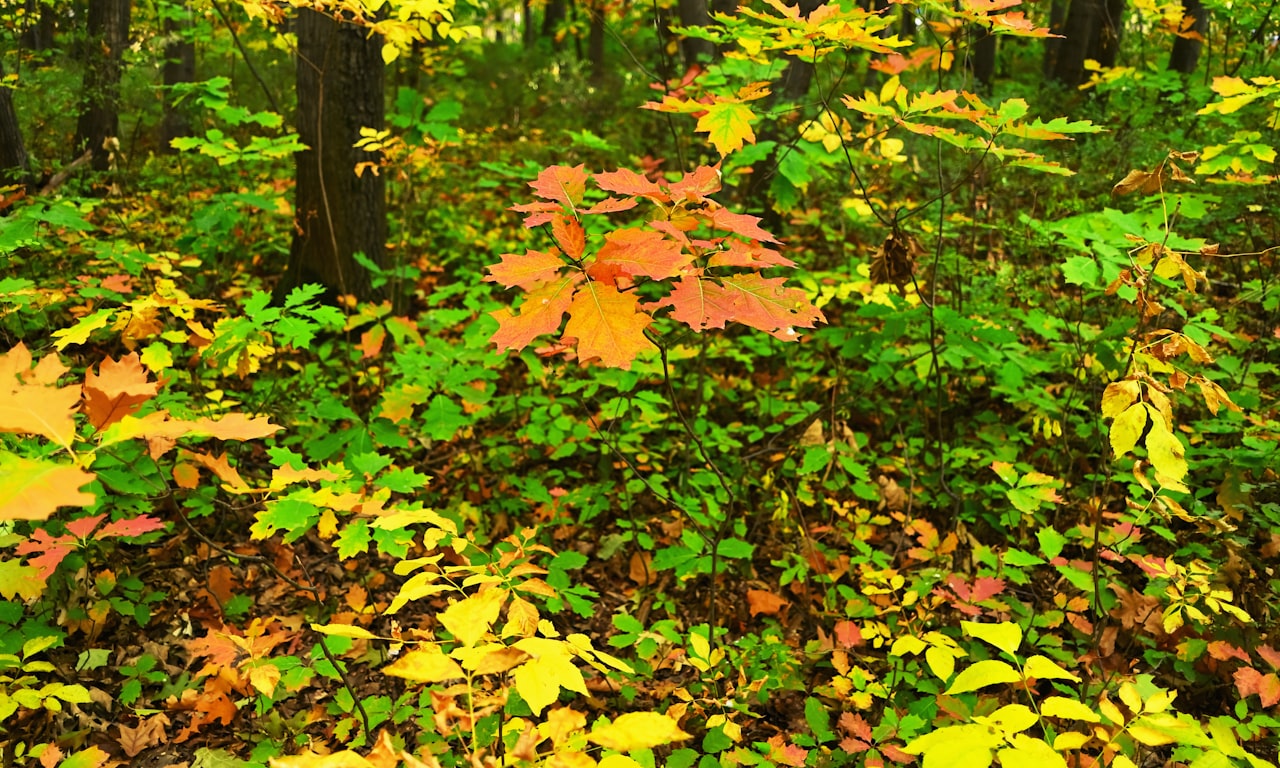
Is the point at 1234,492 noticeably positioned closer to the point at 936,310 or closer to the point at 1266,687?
the point at 1266,687

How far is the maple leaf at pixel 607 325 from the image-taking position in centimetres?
145

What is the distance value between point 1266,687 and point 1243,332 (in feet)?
9.17

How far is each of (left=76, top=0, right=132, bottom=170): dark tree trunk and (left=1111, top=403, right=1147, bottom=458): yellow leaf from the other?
25.3ft

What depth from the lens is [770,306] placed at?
1.59 meters

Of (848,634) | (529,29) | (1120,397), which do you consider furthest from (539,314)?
(529,29)

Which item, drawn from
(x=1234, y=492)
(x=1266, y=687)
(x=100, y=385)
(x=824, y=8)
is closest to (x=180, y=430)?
(x=100, y=385)

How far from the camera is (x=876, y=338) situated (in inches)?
139

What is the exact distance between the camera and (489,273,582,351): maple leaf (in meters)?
1.46

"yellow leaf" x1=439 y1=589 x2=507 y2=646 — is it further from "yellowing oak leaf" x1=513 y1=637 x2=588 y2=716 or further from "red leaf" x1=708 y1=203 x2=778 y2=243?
"red leaf" x1=708 y1=203 x2=778 y2=243

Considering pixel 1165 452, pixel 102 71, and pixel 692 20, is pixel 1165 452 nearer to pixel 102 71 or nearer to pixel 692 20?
pixel 692 20

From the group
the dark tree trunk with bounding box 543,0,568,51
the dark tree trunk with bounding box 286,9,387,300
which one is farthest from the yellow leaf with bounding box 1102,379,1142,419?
the dark tree trunk with bounding box 543,0,568,51

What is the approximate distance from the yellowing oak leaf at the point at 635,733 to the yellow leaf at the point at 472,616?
0.85ft

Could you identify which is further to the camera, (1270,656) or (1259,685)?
(1270,656)

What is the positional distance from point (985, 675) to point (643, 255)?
104 cm
